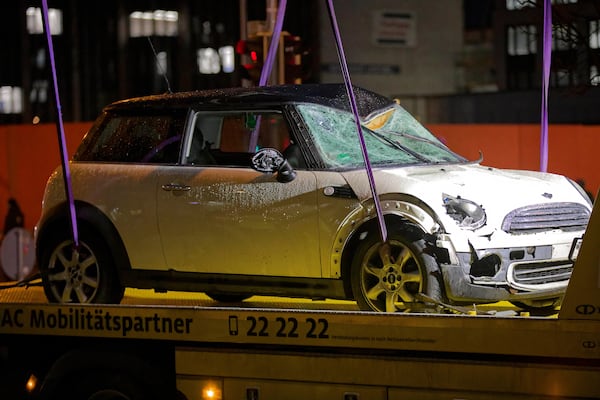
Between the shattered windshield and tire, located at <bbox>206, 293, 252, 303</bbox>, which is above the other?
the shattered windshield

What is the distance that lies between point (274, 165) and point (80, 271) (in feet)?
5.02

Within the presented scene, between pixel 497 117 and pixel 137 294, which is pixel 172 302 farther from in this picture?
pixel 497 117

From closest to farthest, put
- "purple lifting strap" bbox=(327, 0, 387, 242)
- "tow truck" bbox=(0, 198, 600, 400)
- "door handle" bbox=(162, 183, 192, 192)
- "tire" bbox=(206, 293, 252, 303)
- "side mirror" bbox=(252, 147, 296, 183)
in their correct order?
"tow truck" bbox=(0, 198, 600, 400), "purple lifting strap" bbox=(327, 0, 387, 242), "side mirror" bbox=(252, 147, 296, 183), "door handle" bbox=(162, 183, 192, 192), "tire" bbox=(206, 293, 252, 303)

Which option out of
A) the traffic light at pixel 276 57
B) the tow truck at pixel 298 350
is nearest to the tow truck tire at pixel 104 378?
the tow truck at pixel 298 350

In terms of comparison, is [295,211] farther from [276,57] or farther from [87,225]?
[276,57]

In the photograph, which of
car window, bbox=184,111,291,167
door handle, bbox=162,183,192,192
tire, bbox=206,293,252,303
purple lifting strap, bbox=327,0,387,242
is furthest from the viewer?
tire, bbox=206,293,252,303

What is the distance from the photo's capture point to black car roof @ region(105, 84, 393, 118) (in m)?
6.30

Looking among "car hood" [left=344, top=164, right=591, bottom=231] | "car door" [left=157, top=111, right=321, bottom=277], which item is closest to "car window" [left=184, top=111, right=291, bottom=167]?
"car door" [left=157, top=111, right=321, bottom=277]

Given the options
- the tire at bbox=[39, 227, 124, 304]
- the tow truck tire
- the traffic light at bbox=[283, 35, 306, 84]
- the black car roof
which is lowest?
the tow truck tire

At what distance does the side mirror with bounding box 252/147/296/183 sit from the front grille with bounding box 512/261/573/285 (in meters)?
1.36

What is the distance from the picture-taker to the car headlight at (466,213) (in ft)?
18.3

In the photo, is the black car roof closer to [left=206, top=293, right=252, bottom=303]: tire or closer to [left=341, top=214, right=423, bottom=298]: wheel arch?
[left=341, top=214, right=423, bottom=298]: wheel arch

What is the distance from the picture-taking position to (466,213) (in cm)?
558

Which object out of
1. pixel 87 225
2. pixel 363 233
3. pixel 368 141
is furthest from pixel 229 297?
pixel 368 141
